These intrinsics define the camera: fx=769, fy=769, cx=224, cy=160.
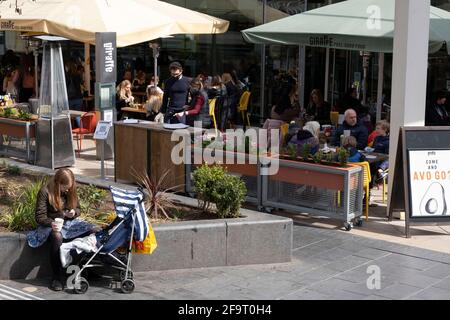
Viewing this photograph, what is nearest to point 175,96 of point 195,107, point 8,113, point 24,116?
point 195,107

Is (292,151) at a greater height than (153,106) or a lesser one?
lesser

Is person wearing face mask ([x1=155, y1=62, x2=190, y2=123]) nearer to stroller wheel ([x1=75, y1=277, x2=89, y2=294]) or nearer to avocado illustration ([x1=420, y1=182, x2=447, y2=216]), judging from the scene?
avocado illustration ([x1=420, y1=182, x2=447, y2=216])

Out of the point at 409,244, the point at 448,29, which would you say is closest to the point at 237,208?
the point at 409,244

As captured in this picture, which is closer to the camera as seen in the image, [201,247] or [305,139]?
[201,247]

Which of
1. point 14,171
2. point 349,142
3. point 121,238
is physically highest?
point 349,142

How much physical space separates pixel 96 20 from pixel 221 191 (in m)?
6.62

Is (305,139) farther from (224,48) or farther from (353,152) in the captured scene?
(224,48)

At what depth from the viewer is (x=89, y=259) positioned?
744 cm

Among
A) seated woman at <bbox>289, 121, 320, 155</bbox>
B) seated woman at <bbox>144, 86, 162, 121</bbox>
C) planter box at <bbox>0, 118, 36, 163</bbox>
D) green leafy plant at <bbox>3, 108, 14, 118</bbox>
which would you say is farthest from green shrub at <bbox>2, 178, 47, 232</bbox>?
seated woman at <bbox>144, 86, 162, 121</bbox>

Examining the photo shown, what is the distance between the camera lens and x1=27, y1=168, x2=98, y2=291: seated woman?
7.50 meters

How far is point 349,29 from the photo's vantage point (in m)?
11.8

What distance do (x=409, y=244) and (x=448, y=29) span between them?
4291 millimetres

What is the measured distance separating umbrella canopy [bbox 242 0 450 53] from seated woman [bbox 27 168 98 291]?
559 centimetres

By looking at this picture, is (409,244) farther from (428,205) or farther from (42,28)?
(42,28)
